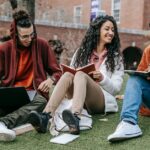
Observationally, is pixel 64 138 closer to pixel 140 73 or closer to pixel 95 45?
pixel 140 73

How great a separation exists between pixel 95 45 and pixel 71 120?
1.32m

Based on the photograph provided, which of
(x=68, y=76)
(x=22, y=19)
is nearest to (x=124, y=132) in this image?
(x=68, y=76)

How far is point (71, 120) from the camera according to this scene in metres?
3.87

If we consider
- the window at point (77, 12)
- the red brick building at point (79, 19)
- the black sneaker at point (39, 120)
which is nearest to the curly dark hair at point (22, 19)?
the black sneaker at point (39, 120)

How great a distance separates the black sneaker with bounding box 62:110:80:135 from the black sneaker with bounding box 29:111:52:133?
17 cm

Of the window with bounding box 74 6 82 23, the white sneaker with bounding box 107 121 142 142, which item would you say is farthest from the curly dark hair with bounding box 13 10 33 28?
the window with bounding box 74 6 82 23

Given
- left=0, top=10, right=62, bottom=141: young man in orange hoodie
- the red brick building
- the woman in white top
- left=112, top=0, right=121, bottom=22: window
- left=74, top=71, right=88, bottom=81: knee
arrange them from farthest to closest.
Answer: left=112, top=0, right=121, bottom=22: window
the red brick building
left=0, top=10, right=62, bottom=141: young man in orange hoodie
left=74, top=71, right=88, bottom=81: knee
the woman in white top

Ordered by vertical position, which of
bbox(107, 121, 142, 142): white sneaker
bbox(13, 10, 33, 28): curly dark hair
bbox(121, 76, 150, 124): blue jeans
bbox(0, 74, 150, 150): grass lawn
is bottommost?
bbox(0, 74, 150, 150): grass lawn

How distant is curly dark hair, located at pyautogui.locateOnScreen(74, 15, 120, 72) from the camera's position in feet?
15.7

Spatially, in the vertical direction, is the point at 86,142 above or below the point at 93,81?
below

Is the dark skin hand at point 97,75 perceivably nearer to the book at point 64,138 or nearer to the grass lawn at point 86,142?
the grass lawn at point 86,142

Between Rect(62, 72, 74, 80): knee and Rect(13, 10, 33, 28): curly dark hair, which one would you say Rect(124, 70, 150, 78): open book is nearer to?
Rect(62, 72, 74, 80): knee

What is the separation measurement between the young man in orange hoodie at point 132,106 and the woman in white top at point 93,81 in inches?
16.0

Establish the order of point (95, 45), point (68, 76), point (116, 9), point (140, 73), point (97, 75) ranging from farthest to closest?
point (116, 9), point (95, 45), point (97, 75), point (68, 76), point (140, 73)
